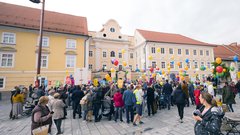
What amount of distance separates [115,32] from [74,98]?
27507 millimetres

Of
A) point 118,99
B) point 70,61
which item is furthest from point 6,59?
point 118,99

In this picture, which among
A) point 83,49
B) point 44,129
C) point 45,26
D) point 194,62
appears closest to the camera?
point 44,129

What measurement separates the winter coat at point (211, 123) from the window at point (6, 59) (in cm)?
2399

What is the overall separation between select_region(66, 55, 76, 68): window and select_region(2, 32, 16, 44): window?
787cm

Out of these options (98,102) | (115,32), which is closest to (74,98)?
(98,102)

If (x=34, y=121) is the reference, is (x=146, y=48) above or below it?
above

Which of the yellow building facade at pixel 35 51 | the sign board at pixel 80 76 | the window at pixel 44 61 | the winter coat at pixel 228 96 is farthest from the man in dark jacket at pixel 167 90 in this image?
the window at pixel 44 61

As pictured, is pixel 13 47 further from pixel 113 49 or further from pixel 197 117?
pixel 197 117

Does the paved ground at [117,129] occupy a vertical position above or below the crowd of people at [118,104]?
below

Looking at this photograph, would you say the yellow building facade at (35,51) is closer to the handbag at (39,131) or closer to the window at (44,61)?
the window at (44,61)

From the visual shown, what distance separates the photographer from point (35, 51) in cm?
2028

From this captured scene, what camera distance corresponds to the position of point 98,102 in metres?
7.39

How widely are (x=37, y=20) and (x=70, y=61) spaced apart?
8860 millimetres

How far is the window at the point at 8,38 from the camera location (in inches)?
736
